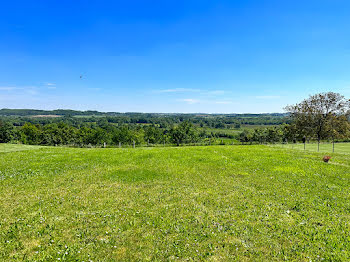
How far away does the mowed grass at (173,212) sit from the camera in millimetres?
7176

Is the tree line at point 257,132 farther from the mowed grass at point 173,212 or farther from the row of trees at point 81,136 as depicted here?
the mowed grass at point 173,212

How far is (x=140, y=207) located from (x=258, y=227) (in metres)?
6.45

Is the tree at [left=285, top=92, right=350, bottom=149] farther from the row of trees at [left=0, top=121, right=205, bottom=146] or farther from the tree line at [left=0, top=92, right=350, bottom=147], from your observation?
the row of trees at [left=0, top=121, right=205, bottom=146]

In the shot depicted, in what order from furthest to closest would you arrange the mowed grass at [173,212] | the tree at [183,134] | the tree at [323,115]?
the tree at [183,134]
the tree at [323,115]
the mowed grass at [173,212]

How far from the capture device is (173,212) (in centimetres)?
1025

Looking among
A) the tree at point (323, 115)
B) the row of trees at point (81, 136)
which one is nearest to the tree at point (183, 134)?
the row of trees at point (81, 136)

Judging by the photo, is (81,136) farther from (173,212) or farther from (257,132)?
(173,212)

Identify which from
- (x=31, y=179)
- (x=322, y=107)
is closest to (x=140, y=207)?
(x=31, y=179)

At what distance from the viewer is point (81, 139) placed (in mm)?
106875

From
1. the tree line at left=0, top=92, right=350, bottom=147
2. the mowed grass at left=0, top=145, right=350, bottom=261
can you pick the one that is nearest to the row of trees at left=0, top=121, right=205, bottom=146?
the tree line at left=0, top=92, right=350, bottom=147

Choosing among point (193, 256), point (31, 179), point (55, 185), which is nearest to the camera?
point (193, 256)

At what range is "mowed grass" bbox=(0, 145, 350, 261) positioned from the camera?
23.5ft

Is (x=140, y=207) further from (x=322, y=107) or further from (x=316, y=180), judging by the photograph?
(x=322, y=107)

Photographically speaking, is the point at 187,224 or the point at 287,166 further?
the point at 287,166
